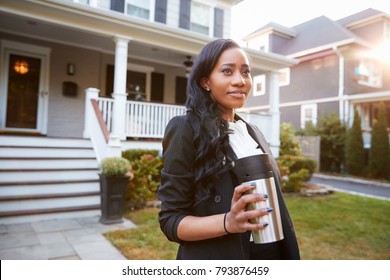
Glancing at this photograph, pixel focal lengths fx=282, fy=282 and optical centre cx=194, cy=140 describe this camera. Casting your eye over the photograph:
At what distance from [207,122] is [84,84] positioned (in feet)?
19.0

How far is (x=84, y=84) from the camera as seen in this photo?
5926 mm

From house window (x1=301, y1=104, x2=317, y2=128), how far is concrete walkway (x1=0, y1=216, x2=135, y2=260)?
228 inches

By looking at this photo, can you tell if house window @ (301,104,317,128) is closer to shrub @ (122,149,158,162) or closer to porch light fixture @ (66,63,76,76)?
shrub @ (122,149,158,162)

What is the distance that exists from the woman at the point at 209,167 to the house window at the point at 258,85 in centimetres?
699

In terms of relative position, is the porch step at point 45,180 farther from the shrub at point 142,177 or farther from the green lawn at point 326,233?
the green lawn at point 326,233

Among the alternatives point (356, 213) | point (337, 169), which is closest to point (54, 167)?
point (356, 213)

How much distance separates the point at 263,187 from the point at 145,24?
4630 mm

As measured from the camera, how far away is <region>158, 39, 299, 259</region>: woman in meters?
0.70

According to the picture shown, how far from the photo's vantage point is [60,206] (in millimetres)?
3574

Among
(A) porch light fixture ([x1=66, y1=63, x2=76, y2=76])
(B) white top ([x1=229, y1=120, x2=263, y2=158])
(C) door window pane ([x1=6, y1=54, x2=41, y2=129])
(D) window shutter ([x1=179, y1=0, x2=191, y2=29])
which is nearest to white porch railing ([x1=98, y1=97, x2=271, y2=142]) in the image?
(A) porch light fixture ([x1=66, y1=63, x2=76, y2=76])

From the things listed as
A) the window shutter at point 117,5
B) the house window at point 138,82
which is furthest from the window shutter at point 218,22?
the window shutter at point 117,5

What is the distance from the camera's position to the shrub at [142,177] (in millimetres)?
3923

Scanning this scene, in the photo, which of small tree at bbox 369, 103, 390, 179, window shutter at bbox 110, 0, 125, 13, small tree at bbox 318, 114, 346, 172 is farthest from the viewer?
small tree at bbox 318, 114, 346, 172

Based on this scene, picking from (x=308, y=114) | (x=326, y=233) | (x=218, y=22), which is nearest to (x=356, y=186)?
(x=326, y=233)
